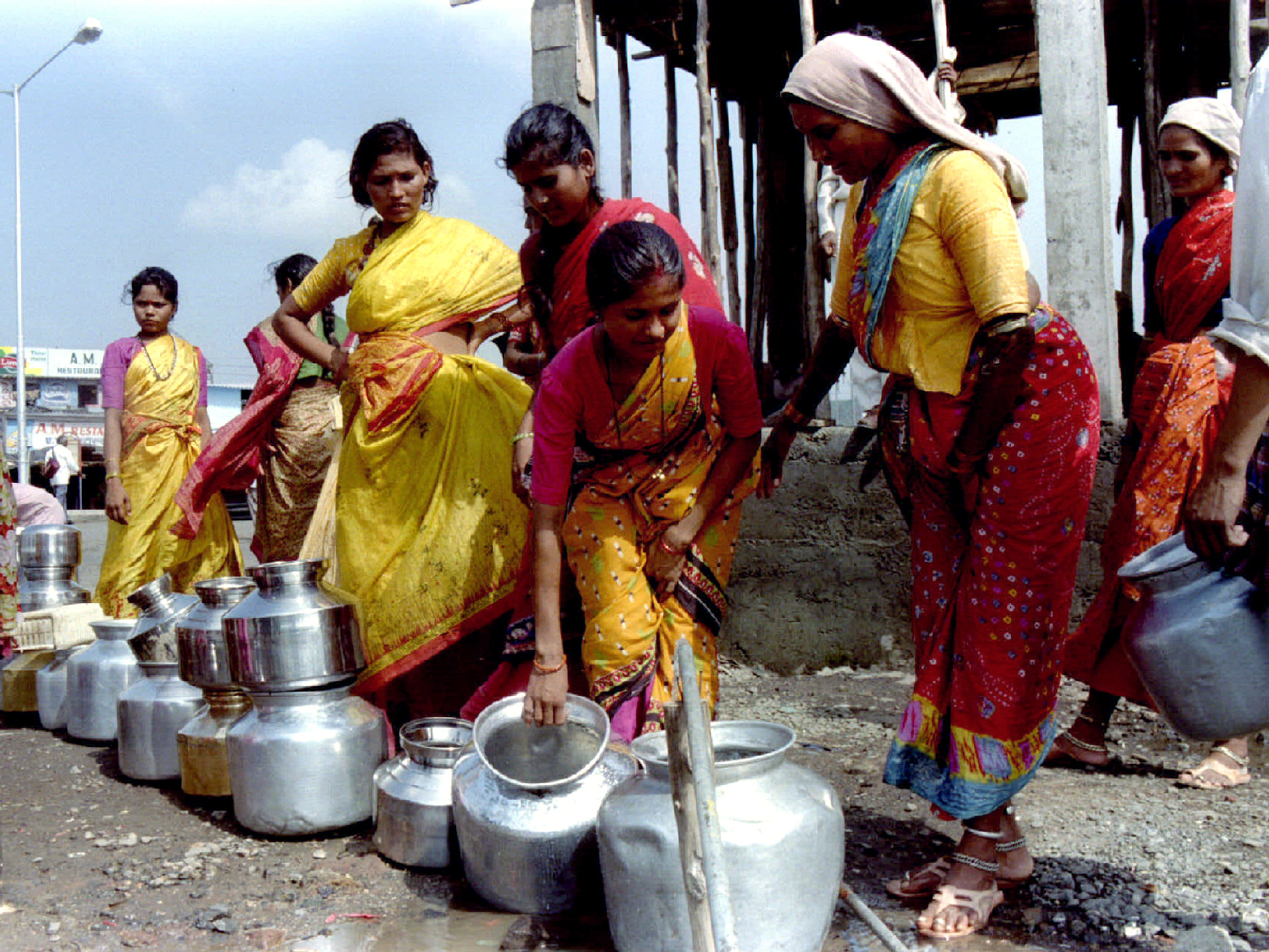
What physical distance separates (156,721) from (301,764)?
0.94m

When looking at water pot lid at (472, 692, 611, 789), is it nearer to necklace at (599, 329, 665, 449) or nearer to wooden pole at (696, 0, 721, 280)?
necklace at (599, 329, 665, 449)

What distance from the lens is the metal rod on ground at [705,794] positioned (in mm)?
1604

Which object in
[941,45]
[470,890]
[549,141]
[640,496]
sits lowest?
[470,890]

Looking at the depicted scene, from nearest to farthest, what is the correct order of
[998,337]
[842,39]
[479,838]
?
[998,337]
[842,39]
[479,838]

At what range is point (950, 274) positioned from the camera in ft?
7.48

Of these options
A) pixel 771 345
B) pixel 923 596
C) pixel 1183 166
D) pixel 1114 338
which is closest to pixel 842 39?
pixel 923 596

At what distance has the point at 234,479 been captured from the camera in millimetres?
4750

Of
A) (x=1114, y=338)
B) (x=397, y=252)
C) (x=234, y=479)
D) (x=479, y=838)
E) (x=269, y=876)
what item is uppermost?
(x=397, y=252)

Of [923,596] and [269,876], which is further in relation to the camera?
[269,876]

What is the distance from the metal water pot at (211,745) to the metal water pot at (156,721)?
0.66 ft

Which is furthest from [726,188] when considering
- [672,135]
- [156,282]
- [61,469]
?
[61,469]

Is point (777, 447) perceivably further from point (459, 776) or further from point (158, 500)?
point (158, 500)

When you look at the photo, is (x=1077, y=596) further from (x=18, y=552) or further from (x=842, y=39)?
(x=18, y=552)

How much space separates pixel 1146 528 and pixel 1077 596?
0.93 m
